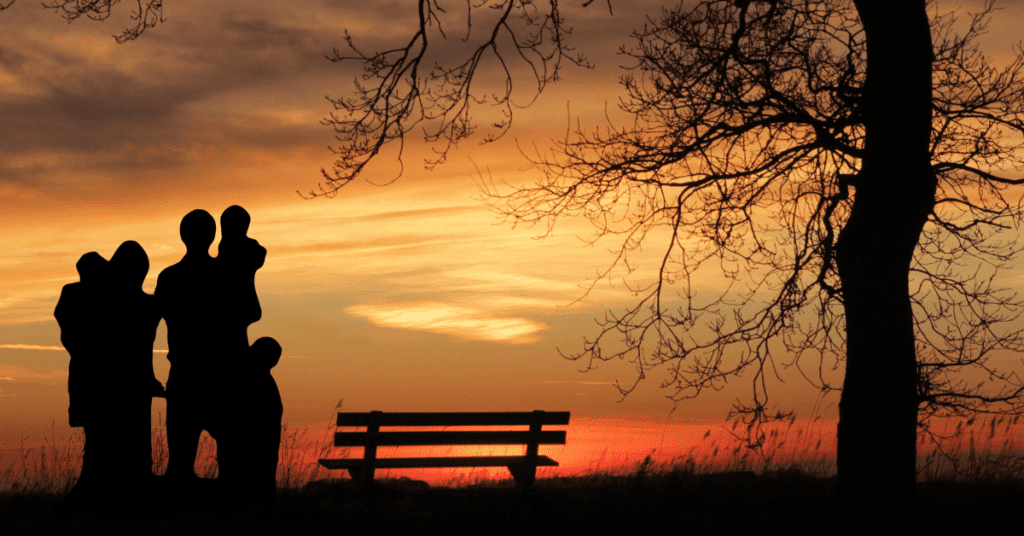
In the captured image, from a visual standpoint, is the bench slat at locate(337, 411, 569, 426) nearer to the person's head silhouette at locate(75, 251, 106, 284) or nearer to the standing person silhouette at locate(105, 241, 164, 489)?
the standing person silhouette at locate(105, 241, 164, 489)

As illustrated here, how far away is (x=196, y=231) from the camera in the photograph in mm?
6461

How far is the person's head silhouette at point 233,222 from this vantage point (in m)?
6.52

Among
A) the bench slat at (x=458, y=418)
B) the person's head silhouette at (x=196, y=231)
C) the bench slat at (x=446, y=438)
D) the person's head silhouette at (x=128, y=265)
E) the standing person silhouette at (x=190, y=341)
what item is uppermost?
the person's head silhouette at (x=196, y=231)

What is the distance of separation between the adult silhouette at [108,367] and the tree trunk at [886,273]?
575 cm

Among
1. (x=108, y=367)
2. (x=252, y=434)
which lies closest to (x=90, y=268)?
(x=108, y=367)

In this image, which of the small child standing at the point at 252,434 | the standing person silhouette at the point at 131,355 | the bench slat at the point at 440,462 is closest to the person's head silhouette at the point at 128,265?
the standing person silhouette at the point at 131,355

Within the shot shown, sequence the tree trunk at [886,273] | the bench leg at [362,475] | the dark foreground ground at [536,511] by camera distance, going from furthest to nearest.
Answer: the bench leg at [362,475], the tree trunk at [886,273], the dark foreground ground at [536,511]

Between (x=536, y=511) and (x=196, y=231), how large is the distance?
13.0ft

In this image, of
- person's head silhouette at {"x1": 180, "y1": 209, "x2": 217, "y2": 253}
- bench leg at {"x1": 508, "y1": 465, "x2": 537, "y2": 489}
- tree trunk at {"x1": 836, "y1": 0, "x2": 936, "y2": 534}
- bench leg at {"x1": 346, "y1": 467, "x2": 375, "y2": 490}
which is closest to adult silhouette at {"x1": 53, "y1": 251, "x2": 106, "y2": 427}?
person's head silhouette at {"x1": 180, "y1": 209, "x2": 217, "y2": 253}

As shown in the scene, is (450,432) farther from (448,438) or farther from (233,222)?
(233,222)

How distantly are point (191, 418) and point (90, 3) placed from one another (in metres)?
4.75

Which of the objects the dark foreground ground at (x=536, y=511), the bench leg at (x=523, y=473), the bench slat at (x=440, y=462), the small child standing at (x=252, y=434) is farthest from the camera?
the bench leg at (x=523, y=473)

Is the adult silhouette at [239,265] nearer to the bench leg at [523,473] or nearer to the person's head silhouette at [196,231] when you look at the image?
the person's head silhouette at [196,231]

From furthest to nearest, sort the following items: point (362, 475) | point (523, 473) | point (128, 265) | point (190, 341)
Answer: point (523, 473), point (362, 475), point (128, 265), point (190, 341)
